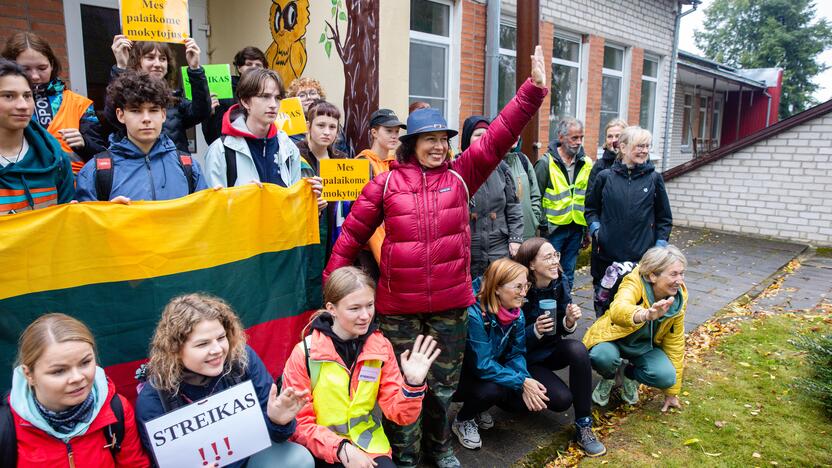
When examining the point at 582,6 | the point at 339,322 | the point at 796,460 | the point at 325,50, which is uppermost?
the point at 582,6

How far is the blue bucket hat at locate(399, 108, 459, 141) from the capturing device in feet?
9.39

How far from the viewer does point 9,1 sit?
15.2 ft

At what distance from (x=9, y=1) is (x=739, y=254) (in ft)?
34.8

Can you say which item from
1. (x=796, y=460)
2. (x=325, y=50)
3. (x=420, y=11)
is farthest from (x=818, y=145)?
(x=325, y=50)

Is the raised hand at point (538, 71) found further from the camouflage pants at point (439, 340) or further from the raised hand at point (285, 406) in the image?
the raised hand at point (285, 406)

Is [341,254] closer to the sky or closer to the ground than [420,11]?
closer to the ground

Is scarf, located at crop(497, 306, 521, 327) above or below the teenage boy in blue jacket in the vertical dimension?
below

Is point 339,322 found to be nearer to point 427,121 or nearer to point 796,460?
point 427,121

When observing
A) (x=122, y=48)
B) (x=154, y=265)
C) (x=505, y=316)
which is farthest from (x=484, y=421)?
(x=122, y=48)

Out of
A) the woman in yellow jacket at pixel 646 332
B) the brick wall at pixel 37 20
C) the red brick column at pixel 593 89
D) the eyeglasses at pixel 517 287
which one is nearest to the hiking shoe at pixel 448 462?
the eyeglasses at pixel 517 287

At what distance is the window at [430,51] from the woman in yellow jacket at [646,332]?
4464mm

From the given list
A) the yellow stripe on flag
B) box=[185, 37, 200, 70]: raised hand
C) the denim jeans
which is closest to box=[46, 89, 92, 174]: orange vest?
box=[185, 37, 200, 70]: raised hand

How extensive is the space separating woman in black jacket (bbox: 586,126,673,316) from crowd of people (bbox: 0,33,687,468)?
0.02 meters

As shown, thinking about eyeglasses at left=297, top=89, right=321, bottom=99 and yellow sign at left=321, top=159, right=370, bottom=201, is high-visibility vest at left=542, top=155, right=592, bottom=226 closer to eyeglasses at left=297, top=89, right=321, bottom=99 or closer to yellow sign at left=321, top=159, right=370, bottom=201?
eyeglasses at left=297, top=89, right=321, bottom=99
